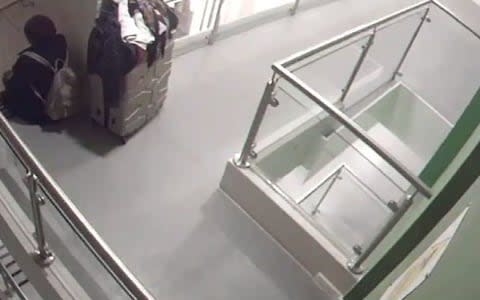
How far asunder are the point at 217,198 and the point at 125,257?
70 cm

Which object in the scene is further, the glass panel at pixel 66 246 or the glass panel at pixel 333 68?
the glass panel at pixel 333 68

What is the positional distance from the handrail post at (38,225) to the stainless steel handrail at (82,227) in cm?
7

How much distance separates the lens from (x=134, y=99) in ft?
10.2

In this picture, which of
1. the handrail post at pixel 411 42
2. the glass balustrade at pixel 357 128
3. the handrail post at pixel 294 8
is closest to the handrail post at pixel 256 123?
the glass balustrade at pixel 357 128

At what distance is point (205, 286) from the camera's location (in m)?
2.78

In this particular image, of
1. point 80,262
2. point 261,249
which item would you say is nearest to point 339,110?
point 261,249

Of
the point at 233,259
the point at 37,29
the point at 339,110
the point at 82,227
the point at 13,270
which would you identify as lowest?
the point at 13,270

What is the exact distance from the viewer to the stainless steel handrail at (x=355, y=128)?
2.47m

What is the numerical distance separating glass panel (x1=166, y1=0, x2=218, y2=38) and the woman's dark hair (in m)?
1.29

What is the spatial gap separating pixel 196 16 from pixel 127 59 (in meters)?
1.50

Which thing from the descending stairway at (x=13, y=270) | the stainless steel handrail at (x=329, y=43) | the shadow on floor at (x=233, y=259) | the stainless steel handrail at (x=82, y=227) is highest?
the stainless steel handrail at (x=329, y=43)

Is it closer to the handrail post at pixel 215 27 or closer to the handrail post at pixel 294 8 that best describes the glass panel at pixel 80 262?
the handrail post at pixel 215 27

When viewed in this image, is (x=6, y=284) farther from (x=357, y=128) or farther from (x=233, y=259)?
(x=357, y=128)

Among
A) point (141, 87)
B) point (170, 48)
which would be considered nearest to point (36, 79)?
point (141, 87)
